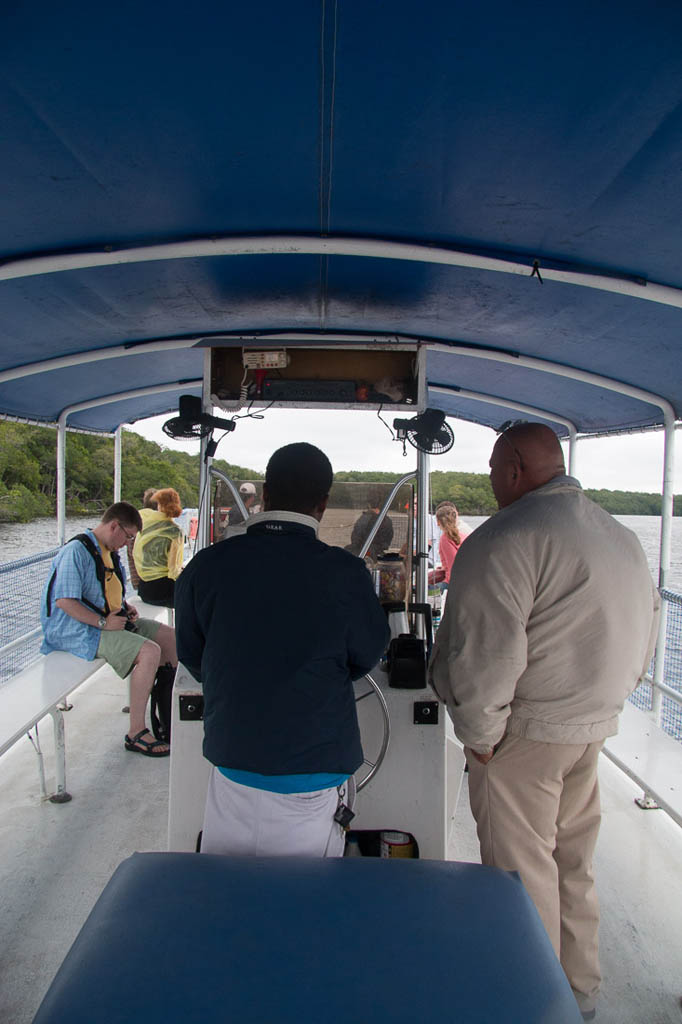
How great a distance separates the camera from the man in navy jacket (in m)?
1.44

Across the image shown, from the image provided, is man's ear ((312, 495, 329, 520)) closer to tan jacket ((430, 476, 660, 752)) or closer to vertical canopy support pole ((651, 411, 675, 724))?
tan jacket ((430, 476, 660, 752))

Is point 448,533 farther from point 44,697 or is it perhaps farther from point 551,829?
point 551,829

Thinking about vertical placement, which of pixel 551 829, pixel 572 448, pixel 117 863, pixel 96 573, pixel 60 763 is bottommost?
pixel 117 863

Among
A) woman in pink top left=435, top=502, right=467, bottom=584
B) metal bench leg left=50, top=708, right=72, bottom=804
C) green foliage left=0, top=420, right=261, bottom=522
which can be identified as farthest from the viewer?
green foliage left=0, top=420, right=261, bottom=522

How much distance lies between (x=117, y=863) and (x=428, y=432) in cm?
259

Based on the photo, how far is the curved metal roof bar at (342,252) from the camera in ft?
7.71

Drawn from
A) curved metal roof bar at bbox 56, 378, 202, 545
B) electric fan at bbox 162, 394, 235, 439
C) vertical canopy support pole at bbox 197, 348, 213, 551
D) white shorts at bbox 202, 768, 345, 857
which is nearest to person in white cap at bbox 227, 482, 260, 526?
vertical canopy support pole at bbox 197, 348, 213, 551

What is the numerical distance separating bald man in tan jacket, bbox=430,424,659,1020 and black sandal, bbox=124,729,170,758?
2.49 metres

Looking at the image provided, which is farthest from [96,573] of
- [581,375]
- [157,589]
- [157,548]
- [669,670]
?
[669,670]

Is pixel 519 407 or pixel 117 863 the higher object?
pixel 519 407

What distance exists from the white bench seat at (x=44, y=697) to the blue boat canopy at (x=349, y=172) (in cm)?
195

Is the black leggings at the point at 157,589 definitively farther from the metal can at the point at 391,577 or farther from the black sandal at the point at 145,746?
the metal can at the point at 391,577

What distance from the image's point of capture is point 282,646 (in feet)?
4.71

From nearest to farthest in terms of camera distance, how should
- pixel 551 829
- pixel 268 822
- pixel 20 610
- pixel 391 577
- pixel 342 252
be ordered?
pixel 268 822
pixel 551 829
pixel 342 252
pixel 391 577
pixel 20 610
